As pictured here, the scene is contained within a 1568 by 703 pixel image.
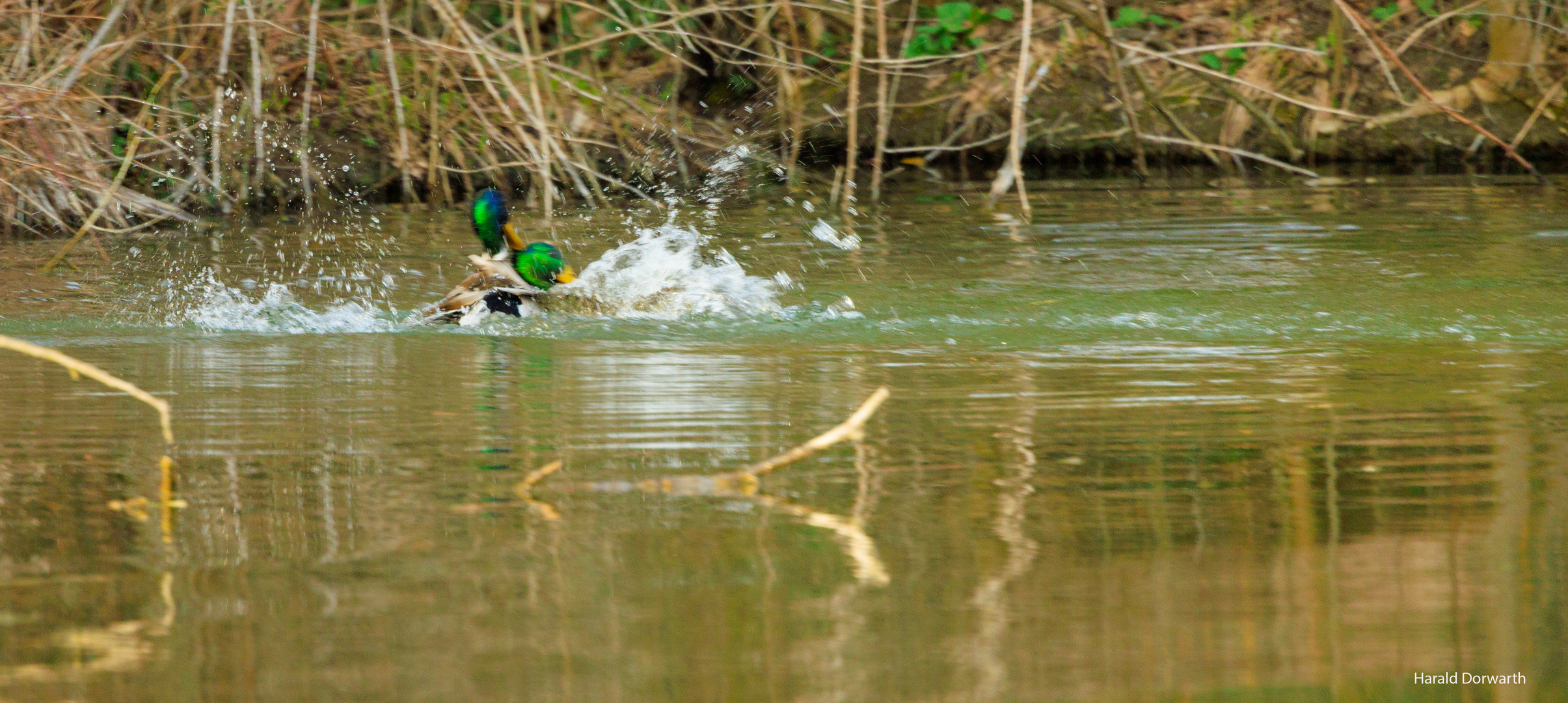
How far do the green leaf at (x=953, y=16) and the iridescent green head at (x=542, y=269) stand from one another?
6.25 m

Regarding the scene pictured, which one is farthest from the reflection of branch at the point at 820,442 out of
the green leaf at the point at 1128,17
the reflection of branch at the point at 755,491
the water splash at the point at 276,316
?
the green leaf at the point at 1128,17

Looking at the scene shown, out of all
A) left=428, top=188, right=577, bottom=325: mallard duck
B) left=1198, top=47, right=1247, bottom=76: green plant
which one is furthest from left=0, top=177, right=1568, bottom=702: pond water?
left=1198, top=47, right=1247, bottom=76: green plant

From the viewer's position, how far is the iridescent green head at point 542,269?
6.27 m

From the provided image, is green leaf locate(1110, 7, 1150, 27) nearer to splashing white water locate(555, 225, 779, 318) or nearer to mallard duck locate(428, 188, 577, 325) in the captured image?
splashing white water locate(555, 225, 779, 318)

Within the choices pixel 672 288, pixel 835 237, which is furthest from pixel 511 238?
pixel 835 237

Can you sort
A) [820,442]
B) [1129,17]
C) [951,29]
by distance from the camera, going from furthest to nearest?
[951,29], [1129,17], [820,442]

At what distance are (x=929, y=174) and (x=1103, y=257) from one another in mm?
4438

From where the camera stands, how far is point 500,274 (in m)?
5.99

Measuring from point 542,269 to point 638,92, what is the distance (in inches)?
210

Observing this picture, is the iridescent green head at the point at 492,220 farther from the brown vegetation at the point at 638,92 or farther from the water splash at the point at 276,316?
the water splash at the point at 276,316

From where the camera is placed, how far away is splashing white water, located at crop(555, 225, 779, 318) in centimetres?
611

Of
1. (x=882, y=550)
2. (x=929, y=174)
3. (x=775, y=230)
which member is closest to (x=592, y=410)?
(x=882, y=550)

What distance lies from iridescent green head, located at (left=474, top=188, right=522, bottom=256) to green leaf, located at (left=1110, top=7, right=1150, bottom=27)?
20.9ft

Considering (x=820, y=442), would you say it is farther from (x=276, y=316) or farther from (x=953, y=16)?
(x=953, y=16)
